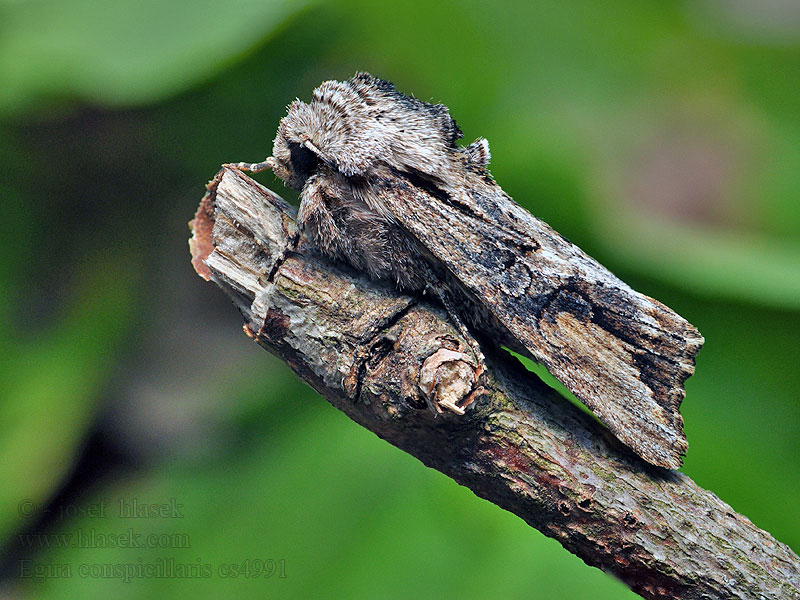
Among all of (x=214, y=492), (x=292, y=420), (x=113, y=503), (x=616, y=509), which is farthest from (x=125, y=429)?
(x=616, y=509)

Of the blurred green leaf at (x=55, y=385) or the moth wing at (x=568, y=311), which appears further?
the blurred green leaf at (x=55, y=385)

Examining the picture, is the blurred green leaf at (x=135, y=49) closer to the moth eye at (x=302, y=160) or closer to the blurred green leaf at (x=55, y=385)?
the blurred green leaf at (x=55, y=385)

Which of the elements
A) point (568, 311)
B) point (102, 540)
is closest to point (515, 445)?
point (568, 311)

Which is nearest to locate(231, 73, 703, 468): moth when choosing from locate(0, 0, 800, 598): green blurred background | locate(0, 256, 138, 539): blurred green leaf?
locate(0, 0, 800, 598): green blurred background

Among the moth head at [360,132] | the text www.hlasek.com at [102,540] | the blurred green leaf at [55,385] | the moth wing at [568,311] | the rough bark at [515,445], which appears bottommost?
the text www.hlasek.com at [102,540]

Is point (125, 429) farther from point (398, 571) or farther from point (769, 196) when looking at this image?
point (769, 196)

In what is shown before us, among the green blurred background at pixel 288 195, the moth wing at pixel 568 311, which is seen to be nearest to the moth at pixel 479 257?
the moth wing at pixel 568 311
